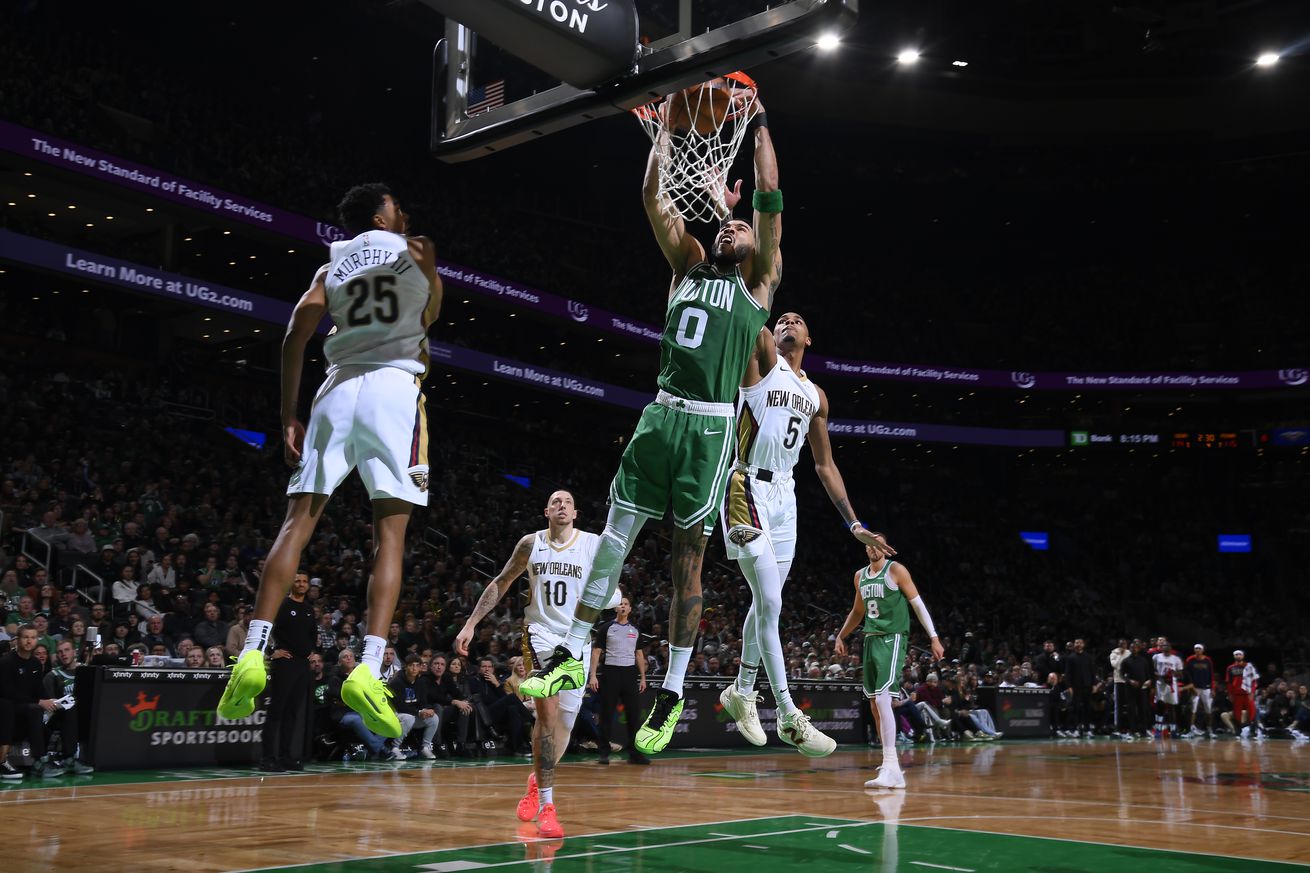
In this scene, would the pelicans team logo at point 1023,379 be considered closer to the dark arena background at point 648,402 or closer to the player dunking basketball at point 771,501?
the dark arena background at point 648,402

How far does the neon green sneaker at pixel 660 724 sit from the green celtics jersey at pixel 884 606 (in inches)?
242

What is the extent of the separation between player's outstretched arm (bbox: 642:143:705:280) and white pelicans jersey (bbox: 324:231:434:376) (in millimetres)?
1197

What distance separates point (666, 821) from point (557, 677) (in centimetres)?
277

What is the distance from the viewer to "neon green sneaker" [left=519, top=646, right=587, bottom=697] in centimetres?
560

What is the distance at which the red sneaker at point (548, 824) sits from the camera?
275 inches

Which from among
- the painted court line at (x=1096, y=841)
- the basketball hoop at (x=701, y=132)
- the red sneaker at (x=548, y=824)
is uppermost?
the basketball hoop at (x=701, y=132)

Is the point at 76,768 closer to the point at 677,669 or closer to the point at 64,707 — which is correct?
the point at 64,707

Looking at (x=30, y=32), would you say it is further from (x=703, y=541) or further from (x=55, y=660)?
(x=703, y=541)

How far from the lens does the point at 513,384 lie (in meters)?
30.4

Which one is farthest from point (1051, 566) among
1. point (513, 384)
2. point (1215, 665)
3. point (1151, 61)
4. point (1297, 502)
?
point (513, 384)

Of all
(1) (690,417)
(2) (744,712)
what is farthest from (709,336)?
(2) (744,712)

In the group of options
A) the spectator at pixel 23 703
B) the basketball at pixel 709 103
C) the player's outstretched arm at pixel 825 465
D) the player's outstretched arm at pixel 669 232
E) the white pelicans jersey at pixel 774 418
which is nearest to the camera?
the player's outstretched arm at pixel 669 232

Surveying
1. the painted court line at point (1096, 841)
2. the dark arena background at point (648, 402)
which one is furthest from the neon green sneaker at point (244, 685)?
the painted court line at point (1096, 841)

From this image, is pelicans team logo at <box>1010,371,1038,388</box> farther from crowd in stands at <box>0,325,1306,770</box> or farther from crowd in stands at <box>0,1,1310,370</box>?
crowd in stands at <box>0,325,1306,770</box>
